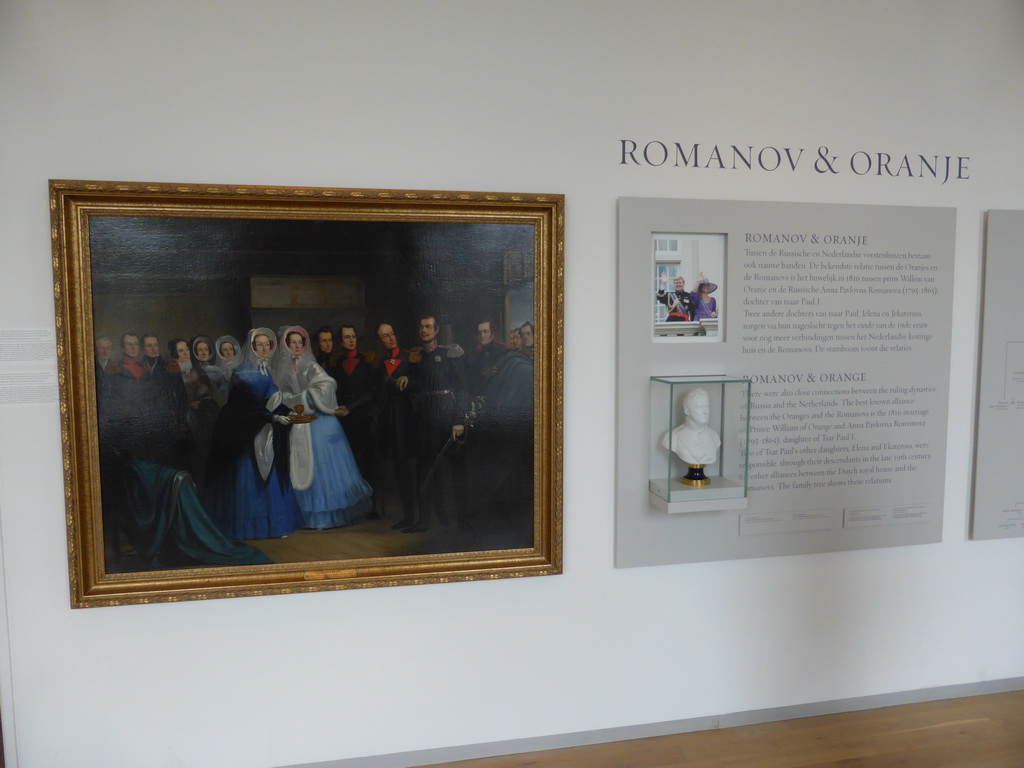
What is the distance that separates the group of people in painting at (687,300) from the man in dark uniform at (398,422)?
4.47 feet

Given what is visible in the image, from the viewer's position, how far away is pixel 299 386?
3201 mm

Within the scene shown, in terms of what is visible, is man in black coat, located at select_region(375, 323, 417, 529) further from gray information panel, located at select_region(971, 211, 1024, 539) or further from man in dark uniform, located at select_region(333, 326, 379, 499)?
gray information panel, located at select_region(971, 211, 1024, 539)

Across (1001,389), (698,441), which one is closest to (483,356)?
(698,441)

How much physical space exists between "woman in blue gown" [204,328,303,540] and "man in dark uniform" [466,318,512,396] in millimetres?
922

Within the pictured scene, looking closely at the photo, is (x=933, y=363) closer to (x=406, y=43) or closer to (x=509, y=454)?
(x=509, y=454)

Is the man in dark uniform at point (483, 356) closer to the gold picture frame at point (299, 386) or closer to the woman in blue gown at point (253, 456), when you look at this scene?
the gold picture frame at point (299, 386)

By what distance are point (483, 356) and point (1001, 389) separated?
312 cm

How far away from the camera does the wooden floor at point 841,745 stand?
3.54 meters

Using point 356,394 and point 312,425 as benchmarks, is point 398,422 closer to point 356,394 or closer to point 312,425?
point 356,394

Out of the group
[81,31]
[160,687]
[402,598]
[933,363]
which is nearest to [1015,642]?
[933,363]

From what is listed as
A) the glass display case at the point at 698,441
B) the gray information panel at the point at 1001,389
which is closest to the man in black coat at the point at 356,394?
the glass display case at the point at 698,441

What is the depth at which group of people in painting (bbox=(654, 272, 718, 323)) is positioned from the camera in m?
3.51

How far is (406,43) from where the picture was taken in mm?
3215

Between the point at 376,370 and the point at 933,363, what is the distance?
3.18 meters
